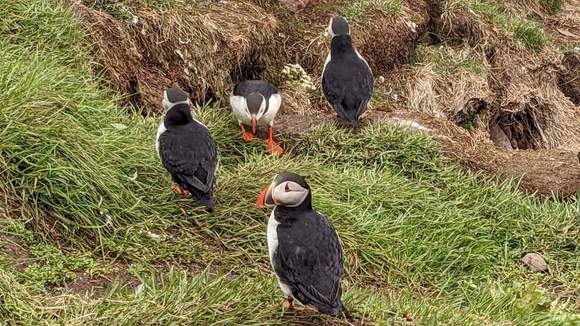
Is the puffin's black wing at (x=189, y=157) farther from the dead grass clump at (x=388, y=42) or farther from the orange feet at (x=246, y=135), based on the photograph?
the dead grass clump at (x=388, y=42)

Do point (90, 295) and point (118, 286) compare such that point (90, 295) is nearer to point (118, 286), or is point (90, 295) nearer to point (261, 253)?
point (118, 286)

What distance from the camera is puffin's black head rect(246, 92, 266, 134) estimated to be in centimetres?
595

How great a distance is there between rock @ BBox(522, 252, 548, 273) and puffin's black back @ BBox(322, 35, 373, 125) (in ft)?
5.44

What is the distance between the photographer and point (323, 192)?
18.1ft

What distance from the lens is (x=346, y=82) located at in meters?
6.62

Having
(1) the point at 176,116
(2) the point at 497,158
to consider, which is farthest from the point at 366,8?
→ (1) the point at 176,116

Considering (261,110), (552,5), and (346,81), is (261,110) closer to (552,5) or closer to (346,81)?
(346,81)

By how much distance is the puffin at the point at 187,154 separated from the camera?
4.80 metres

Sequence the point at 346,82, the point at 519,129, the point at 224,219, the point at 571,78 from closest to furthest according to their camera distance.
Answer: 1. the point at 224,219
2. the point at 346,82
3. the point at 519,129
4. the point at 571,78

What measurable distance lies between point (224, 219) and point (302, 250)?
1.24 m

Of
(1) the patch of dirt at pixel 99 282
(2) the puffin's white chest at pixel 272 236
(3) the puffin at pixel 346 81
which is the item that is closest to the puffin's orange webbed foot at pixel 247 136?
(3) the puffin at pixel 346 81

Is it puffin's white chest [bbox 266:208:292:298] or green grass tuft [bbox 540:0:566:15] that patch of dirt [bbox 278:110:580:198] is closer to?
puffin's white chest [bbox 266:208:292:298]

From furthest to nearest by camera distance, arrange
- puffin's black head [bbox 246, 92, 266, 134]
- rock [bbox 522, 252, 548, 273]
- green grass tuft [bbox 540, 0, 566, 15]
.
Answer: green grass tuft [bbox 540, 0, 566, 15], puffin's black head [bbox 246, 92, 266, 134], rock [bbox 522, 252, 548, 273]

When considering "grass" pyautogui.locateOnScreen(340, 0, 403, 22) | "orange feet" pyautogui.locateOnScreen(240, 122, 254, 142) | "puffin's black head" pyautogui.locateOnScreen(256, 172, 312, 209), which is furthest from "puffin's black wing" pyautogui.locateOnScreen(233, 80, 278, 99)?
"grass" pyautogui.locateOnScreen(340, 0, 403, 22)
